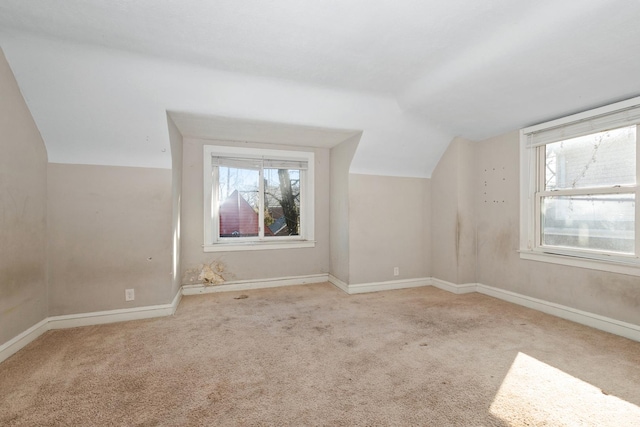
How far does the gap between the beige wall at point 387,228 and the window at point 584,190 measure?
50.5 inches

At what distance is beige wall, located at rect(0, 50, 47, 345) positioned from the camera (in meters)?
2.21

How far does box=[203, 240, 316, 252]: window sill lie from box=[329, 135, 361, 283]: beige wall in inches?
15.6

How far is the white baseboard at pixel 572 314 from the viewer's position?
98.6 inches

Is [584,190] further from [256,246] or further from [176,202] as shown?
[176,202]

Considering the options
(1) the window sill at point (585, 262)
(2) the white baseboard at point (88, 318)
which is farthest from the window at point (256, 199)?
(1) the window sill at point (585, 262)

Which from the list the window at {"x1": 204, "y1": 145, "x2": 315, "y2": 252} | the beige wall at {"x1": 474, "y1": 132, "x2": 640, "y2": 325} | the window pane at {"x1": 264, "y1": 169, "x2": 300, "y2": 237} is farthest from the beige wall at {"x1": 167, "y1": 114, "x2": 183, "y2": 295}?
the beige wall at {"x1": 474, "y1": 132, "x2": 640, "y2": 325}

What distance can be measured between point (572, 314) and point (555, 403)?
1686 mm

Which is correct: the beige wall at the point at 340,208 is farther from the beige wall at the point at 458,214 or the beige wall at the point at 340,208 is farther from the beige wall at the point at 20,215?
the beige wall at the point at 20,215

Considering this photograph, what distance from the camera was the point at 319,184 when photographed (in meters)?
4.45

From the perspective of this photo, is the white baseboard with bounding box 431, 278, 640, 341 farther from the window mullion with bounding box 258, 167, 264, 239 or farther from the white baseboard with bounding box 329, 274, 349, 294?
the window mullion with bounding box 258, 167, 264, 239

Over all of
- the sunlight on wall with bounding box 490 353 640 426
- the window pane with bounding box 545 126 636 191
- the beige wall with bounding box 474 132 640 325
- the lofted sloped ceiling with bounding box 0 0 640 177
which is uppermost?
the lofted sloped ceiling with bounding box 0 0 640 177

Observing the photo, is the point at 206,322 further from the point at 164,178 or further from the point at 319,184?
the point at 319,184

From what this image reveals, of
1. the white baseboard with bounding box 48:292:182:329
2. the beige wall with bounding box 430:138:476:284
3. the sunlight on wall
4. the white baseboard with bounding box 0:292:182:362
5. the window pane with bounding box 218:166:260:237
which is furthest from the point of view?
the window pane with bounding box 218:166:260:237

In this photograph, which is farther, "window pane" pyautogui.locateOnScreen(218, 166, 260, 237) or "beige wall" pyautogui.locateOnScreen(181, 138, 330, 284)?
"window pane" pyautogui.locateOnScreen(218, 166, 260, 237)
